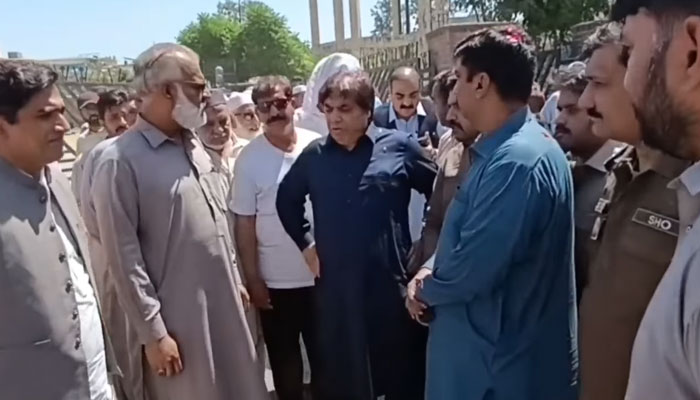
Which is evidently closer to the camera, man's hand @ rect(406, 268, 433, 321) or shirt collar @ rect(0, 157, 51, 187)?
shirt collar @ rect(0, 157, 51, 187)

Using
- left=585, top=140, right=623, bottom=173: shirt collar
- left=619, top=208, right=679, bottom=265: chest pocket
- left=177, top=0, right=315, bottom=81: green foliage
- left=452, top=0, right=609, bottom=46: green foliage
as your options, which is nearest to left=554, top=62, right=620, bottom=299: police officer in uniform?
left=585, top=140, right=623, bottom=173: shirt collar

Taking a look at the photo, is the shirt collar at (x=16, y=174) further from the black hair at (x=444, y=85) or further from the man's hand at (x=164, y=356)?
the black hair at (x=444, y=85)

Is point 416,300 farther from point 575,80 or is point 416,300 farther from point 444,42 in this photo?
point 444,42

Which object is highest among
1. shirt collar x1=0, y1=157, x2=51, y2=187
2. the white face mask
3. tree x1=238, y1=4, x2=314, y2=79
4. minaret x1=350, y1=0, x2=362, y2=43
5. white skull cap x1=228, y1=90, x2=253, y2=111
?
the white face mask

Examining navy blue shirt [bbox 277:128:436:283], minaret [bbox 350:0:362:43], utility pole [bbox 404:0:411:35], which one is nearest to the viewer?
navy blue shirt [bbox 277:128:436:283]

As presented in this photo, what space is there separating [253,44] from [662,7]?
52571 mm

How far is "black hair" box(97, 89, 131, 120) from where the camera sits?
4.97m

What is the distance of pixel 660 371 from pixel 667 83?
1.28 feet

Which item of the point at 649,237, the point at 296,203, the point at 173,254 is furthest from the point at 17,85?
the point at 649,237

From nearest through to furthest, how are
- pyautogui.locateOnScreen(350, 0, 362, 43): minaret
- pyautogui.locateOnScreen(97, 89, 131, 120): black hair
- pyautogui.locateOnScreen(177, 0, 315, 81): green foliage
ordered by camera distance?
pyautogui.locateOnScreen(97, 89, 131, 120): black hair < pyautogui.locateOnScreen(350, 0, 362, 43): minaret < pyautogui.locateOnScreen(177, 0, 315, 81): green foliage

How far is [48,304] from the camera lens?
7.43 feet

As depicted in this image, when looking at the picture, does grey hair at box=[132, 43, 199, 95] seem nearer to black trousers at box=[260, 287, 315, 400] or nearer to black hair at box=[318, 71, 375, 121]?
black hair at box=[318, 71, 375, 121]

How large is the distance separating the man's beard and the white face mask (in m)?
2.08

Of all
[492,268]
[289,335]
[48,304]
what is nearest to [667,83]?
[492,268]
